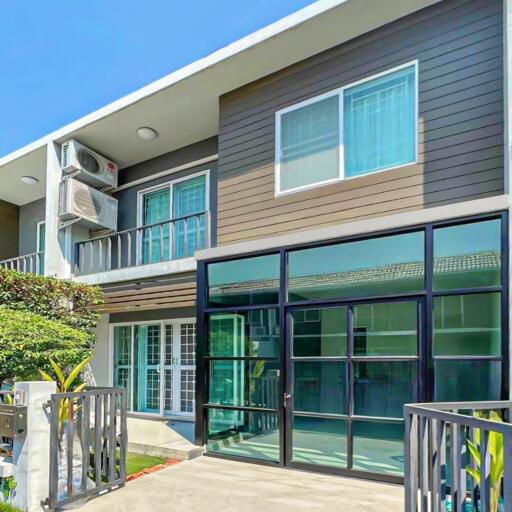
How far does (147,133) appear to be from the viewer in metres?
9.04

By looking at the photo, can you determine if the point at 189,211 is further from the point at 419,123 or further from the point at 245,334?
the point at 419,123

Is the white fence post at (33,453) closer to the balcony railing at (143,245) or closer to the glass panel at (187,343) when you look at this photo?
the balcony railing at (143,245)

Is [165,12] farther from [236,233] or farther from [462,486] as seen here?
[462,486]

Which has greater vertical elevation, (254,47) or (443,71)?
(254,47)

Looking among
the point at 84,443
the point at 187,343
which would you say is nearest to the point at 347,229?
the point at 84,443

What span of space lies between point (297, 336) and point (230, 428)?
5.22 feet

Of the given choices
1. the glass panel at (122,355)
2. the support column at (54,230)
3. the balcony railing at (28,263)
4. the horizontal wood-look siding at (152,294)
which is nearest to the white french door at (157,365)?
the glass panel at (122,355)

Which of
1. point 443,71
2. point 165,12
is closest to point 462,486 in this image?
point 443,71

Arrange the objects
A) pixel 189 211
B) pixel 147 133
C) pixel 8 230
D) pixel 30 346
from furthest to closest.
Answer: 1. pixel 8 230
2. pixel 189 211
3. pixel 147 133
4. pixel 30 346

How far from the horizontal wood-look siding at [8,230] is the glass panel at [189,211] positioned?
19.4 ft

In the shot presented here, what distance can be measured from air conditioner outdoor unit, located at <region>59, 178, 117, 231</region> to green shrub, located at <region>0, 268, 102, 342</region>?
138cm

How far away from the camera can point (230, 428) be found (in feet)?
21.2

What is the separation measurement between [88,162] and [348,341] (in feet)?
21.4

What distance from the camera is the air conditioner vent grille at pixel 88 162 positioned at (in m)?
9.43
